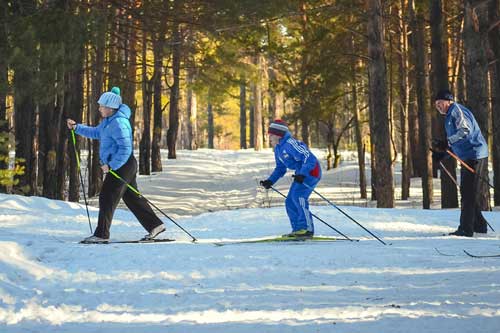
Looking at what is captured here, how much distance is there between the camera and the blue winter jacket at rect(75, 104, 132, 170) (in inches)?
357

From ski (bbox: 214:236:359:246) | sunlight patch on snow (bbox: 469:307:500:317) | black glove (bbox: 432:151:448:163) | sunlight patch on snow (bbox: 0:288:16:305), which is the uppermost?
black glove (bbox: 432:151:448:163)

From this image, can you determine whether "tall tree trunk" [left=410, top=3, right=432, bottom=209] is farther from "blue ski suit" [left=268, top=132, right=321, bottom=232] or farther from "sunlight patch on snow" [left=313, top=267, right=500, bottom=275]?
"sunlight patch on snow" [left=313, top=267, right=500, bottom=275]

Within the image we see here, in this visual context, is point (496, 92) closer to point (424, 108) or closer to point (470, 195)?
point (424, 108)

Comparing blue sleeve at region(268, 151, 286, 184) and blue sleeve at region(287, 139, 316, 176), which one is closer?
blue sleeve at region(287, 139, 316, 176)

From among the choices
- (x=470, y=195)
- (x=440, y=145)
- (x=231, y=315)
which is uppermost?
(x=440, y=145)

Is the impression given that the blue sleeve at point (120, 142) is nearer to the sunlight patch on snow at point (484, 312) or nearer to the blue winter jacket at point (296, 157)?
the blue winter jacket at point (296, 157)

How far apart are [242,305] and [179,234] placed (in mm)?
4662

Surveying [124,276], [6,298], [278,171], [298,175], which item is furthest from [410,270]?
[6,298]

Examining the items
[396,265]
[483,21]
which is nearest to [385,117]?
[483,21]

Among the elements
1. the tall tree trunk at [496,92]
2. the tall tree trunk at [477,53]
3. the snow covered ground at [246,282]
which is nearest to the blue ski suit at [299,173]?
the snow covered ground at [246,282]

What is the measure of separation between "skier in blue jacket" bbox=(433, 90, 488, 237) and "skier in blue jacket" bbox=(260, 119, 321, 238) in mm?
1939

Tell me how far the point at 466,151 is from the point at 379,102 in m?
5.93

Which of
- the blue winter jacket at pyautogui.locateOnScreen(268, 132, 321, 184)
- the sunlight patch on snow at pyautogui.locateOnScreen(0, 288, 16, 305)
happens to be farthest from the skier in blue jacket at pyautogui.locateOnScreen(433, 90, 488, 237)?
the sunlight patch on snow at pyautogui.locateOnScreen(0, 288, 16, 305)

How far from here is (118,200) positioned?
916cm
